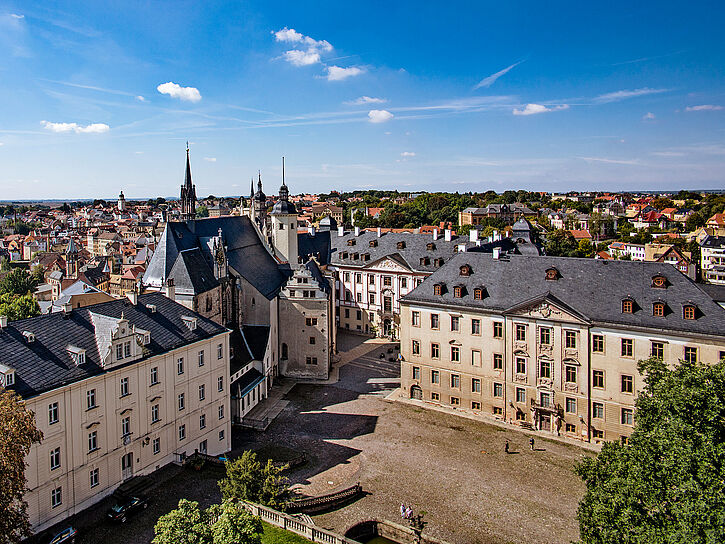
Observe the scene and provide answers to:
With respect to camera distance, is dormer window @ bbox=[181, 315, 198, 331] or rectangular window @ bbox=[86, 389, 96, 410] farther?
dormer window @ bbox=[181, 315, 198, 331]

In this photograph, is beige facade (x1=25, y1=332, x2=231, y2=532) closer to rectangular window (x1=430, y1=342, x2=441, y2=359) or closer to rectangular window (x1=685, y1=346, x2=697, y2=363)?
rectangular window (x1=430, y1=342, x2=441, y2=359)

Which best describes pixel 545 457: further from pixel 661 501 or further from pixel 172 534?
pixel 172 534

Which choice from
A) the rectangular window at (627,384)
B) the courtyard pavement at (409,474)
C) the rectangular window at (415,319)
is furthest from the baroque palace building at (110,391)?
the rectangular window at (627,384)

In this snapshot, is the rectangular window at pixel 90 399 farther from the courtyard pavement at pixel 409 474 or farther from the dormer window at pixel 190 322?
the dormer window at pixel 190 322

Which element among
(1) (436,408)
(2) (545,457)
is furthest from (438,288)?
(2) (545,457)

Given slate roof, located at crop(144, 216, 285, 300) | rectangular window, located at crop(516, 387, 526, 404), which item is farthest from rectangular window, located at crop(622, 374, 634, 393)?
slate roof, located at crop(144, 216, 285, 300)

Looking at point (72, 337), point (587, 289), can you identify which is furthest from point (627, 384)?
point (72, 337)

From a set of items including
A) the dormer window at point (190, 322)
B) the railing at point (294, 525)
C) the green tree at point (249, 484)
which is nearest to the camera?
the railing at point (294, 525)
